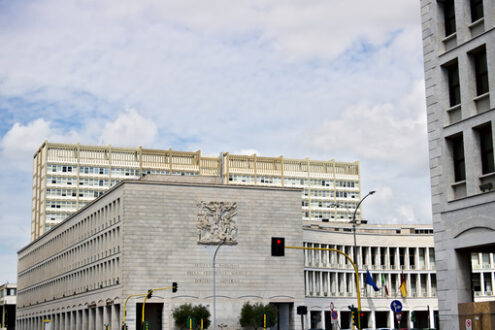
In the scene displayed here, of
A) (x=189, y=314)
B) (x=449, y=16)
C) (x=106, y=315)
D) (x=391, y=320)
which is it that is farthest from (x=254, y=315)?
(x=449, y=16)

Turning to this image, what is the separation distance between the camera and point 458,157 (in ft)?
100

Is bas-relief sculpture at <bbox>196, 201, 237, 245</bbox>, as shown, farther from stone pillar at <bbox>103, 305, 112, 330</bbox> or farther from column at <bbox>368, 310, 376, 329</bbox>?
column at <bbox>368, 310, 376, 329</bbox>

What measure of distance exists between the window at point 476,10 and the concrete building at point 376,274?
74.3 m

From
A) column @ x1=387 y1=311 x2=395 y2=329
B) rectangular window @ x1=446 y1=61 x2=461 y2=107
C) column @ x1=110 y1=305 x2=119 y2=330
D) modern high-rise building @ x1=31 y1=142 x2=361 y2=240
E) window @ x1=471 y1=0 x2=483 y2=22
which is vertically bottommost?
column @ x1=387 y1=311 x2=395 y2=329

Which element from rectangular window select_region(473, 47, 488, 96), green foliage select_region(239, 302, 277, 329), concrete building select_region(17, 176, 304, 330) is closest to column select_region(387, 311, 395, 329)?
concrete building select_region(17, 176, 304, 330)

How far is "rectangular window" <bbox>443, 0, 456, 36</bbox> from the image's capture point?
3169 centimetres

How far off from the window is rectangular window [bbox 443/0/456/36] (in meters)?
1.44

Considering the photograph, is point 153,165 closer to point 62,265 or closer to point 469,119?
point 62,265

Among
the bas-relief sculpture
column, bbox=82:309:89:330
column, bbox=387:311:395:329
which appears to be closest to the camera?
the bas-relief sculpture

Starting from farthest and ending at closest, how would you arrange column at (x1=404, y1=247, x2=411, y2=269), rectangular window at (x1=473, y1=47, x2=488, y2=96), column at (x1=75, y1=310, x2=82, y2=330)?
column at (x1=404, y1=247, x2=411, y2=269) → column at (x1=75, y1=310, x2=82, y2=330) → rectangular window at (x1=473, y1=47, x2=488, y2=96)

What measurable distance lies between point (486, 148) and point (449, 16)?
6383mm

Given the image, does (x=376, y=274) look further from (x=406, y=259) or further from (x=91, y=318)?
(x=91, y=318)

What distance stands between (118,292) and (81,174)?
6540cm

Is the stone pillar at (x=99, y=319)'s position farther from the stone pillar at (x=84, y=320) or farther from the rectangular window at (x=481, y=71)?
the rectangular window at (x=481, y=71)
